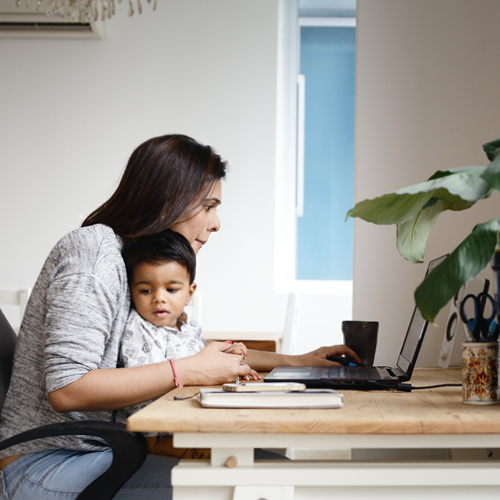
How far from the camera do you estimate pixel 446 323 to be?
5.16ft

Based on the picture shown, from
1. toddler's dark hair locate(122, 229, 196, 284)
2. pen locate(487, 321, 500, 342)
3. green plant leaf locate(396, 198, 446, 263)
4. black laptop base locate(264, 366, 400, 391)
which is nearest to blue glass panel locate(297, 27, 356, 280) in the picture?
toddler's dark hair locate(122, 229, 196, 284)

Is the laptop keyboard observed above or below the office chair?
above

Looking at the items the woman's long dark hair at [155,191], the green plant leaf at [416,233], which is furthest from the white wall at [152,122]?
the green plant leaf at [416,233]

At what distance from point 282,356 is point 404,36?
1.00 meters

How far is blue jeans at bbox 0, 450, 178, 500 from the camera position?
949 millimetres

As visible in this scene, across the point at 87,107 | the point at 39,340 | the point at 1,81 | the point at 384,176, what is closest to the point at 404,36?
the point at 384,176

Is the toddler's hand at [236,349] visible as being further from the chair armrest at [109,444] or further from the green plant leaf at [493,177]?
the green plant leaf at [493,177]

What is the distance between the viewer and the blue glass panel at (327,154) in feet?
12.9

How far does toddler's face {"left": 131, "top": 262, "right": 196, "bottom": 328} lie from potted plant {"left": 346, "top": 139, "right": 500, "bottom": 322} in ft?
1.70

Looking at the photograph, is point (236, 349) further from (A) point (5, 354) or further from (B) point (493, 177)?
(B) point (493, 177)

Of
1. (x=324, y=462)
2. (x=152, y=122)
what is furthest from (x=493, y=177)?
(x=152, y=122)

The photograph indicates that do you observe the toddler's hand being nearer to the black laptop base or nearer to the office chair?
the black laptop base

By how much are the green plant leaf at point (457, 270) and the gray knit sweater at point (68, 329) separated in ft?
1.88

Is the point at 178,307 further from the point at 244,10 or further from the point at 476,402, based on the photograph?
the point at 244,10
